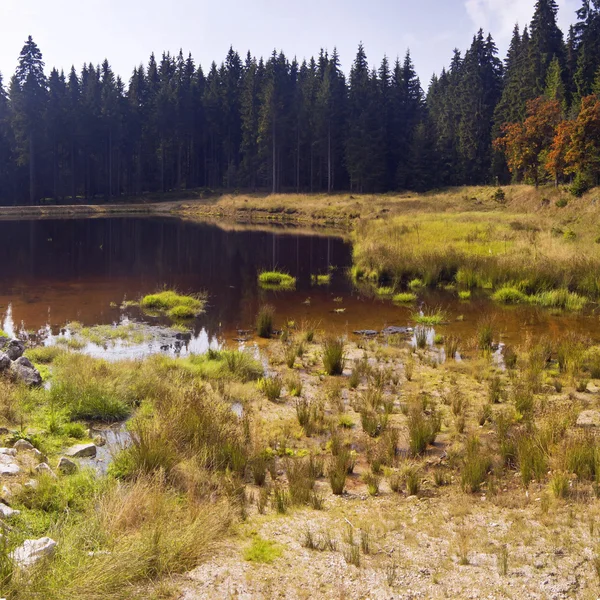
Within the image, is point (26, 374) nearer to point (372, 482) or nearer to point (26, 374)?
point (26, 374)

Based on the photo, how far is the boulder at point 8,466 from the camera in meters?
6.27

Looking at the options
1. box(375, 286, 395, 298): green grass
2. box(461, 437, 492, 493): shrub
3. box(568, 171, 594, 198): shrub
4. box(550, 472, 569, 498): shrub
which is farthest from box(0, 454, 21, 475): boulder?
box(568, 171, 594, 198): shrub

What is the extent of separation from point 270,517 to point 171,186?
8580cm

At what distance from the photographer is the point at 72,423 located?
8383 mm

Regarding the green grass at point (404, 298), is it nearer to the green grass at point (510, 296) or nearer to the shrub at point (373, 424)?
the green grass at point (510, 296)

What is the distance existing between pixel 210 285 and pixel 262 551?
19245 mm

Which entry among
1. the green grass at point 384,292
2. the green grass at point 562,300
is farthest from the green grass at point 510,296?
the green grass at point 384,292

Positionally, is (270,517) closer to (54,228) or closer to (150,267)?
(150,267)

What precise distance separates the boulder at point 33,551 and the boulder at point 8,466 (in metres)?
1.69

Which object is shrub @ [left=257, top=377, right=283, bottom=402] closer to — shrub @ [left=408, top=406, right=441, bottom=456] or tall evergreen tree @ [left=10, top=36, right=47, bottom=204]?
shrub @ [left=408, top=406, right=441, bottom=456]

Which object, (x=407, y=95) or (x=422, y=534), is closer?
(x=422, y=534)

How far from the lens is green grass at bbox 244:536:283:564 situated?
5141 mm

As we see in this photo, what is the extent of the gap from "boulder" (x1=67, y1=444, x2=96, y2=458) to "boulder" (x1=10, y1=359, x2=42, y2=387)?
2.64 metres

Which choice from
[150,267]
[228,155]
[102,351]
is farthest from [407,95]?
[102,351]
